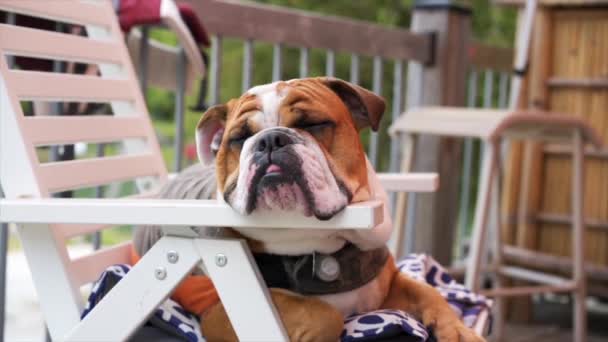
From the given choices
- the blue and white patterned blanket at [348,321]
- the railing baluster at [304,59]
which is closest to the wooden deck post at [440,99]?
the railing baluster at [304,59]

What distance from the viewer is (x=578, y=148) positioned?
2750 millimetres

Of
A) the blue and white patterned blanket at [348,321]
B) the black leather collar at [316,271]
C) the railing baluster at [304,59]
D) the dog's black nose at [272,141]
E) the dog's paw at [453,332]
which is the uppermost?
the dog's black nose at [272,141]

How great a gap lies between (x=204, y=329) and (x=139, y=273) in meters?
0.14

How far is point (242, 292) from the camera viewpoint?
1.22 meters

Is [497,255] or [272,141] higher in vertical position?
[272,141]

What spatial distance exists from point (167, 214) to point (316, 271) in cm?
25

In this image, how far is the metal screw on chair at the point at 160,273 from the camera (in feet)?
4.09

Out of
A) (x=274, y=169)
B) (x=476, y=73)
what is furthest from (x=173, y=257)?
(x=476, y=73)

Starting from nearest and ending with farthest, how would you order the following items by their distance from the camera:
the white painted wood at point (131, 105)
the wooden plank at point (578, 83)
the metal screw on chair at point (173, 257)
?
the metal screw on chair at point (173, 257)
the white painted wood at point (131, 105)
the wooden plank at point (578, 83)

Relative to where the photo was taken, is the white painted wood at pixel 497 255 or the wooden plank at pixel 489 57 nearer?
the white painted wood at pixel 497 255

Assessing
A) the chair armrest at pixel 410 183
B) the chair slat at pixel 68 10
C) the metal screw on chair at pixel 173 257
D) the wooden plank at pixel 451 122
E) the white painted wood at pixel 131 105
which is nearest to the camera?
the metal screw on chair at pixel 173 257

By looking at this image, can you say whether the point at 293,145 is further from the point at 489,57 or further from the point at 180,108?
the point at 489,57

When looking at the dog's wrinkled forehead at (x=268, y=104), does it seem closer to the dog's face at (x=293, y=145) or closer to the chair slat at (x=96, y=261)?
the dog's face at (x=293, y=145)

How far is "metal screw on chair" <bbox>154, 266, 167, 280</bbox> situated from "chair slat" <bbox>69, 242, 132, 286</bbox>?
0.79ft
